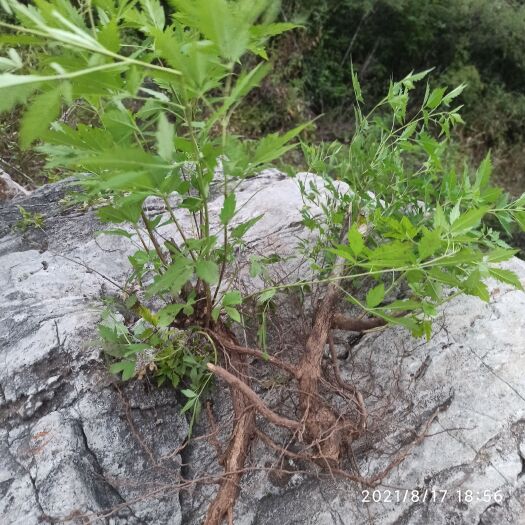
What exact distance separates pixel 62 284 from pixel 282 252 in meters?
0.68

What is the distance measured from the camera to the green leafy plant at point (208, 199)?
658mm

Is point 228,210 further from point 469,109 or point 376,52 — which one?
point 469,109

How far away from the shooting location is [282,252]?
1553 millimetres

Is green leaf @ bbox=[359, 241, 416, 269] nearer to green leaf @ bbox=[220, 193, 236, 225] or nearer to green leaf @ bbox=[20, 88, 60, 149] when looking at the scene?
green leaf @ bbox=[220, 193, 236, 225]

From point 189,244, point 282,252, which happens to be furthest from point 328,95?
point 189,244

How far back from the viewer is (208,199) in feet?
3.77

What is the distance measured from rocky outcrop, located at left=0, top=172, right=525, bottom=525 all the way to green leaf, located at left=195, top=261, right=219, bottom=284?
1.47 ft

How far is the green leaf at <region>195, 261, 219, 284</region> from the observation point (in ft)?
2.92

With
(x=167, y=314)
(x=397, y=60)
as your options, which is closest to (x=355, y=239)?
(x=167, y=314)

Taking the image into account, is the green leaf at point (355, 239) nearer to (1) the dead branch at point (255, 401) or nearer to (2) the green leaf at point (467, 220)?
(2) the green leaf at point (467, 220)

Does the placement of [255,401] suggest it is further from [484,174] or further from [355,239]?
[484,174]

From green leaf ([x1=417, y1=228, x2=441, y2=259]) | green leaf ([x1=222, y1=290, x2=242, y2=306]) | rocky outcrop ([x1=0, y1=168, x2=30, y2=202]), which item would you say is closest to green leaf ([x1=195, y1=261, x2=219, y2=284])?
green leaf ([x1=222, y1=290, x2=242, y2=306])

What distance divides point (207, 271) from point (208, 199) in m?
0.29

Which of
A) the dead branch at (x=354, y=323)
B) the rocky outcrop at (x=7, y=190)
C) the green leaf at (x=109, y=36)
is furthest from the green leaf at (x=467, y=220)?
the rocky outcrop at (x=7, y=190)
